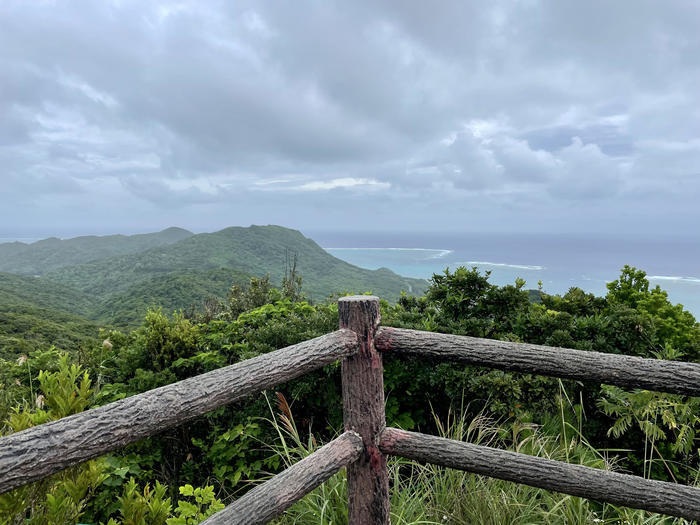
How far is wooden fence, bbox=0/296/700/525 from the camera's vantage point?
101 centimetres

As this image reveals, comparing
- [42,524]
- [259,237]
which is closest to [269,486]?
[42,524]

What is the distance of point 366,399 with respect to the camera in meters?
1.80

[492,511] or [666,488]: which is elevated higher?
[666,488]

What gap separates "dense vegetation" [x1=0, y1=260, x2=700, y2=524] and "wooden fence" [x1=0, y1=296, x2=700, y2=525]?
0.59 meters

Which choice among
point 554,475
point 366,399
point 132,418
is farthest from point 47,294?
point 554,475

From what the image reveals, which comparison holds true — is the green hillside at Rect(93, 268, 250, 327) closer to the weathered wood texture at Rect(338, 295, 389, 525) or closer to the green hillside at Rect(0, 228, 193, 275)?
the weathered wood texture at Rect(338, 295, 389, 525)

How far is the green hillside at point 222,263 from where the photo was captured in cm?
7525

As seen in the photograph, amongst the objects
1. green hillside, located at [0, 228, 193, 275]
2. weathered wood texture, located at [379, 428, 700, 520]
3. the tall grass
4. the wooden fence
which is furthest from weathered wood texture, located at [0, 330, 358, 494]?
green hillside, located at [0, 228, 193, 275]

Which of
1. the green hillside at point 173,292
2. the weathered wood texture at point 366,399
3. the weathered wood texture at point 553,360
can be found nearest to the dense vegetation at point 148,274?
the green hillside at point 173,292

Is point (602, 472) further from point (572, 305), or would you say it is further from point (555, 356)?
point (572, 305)

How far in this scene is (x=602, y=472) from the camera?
1.58 m

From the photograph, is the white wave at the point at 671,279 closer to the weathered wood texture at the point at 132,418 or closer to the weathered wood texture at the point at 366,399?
the weathered wood texture at the point at 366,399

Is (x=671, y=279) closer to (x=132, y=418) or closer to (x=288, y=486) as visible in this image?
(x=288, y=486)

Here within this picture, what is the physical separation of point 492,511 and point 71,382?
2.06 metres
